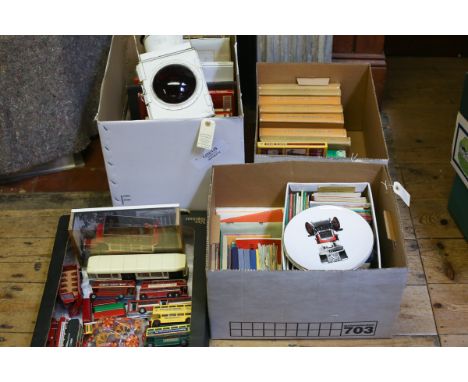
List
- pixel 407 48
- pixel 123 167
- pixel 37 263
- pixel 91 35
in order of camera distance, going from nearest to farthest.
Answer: pixel 123 167 < pixel 37 263 < pixel 91 35 < pixel 407 48

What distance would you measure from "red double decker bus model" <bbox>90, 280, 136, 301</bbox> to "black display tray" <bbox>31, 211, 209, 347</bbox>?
0.11 m

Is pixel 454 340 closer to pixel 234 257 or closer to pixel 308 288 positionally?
pixel 308 288

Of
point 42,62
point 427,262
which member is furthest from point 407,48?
point 42,62

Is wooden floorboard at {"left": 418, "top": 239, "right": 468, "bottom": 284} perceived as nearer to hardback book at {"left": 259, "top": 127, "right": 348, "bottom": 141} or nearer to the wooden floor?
the wooden floor

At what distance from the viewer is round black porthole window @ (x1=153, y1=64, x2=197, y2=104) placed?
1849mm

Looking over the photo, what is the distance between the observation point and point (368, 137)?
203 cm

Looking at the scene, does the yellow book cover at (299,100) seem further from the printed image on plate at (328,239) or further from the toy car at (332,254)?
the toy car at (332,254)

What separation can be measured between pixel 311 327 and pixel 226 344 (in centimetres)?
23

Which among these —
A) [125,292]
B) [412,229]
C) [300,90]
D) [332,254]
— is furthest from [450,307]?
[125,292]

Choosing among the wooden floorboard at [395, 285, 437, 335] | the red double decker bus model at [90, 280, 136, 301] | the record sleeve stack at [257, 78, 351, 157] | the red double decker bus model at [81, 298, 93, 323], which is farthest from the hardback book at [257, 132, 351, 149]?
the red double decker bus model at [81, 298, 93, 323]

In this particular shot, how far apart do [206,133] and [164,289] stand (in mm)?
443

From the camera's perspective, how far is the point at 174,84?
1.85 meters

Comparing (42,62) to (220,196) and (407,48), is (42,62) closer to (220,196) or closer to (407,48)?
(220,196)

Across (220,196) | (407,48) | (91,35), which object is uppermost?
(407,48)
